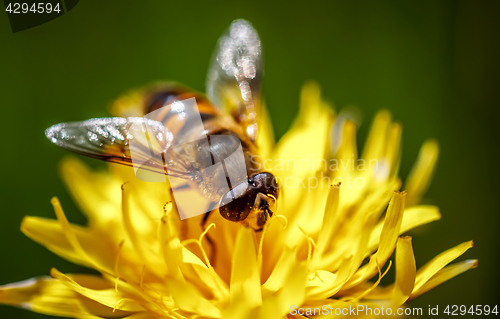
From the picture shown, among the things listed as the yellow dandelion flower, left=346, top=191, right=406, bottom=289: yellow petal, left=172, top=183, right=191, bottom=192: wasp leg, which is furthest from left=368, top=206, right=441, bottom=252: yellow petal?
left=172, top=183, right=191, bottom=192: wasp leg

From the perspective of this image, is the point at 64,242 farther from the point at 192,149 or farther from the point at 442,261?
the point at 442,261

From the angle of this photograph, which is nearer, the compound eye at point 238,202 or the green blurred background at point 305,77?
the compound eye at point 238,202

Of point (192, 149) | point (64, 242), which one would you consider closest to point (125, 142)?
point (192, 149)

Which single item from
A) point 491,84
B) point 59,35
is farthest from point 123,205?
point 491,84

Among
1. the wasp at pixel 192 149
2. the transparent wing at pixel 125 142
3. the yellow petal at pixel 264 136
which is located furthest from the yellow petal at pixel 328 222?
the yellow petal at pixel 264 136

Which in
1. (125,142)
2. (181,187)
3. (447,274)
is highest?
(125,142)

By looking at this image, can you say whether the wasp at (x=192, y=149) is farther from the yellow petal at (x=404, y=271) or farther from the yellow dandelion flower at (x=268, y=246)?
the yellow petal at (x=404, y=271)

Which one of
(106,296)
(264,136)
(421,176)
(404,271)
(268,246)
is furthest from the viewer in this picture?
(264,136)
